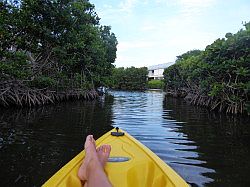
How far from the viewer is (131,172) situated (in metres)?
2.74

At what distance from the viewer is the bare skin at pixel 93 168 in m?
1.97

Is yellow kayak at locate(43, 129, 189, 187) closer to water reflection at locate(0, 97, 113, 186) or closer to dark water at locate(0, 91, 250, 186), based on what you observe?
dark water at locate(0, 91, 250, 186)

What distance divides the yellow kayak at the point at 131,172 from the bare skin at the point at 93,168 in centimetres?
8

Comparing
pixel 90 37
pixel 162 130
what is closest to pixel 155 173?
pixel 162 130

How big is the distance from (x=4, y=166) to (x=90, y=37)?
50.3 ft

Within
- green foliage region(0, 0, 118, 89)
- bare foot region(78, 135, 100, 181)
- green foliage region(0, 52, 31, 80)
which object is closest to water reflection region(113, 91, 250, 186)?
bare foot region(78, 135, 100, 181)

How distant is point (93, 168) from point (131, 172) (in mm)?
649

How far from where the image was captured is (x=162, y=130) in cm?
779

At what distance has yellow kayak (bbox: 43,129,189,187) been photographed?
231cm

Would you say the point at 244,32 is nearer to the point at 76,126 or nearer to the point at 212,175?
the point at 76,126

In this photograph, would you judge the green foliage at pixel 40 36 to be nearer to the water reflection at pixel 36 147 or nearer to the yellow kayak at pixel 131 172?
the water reflection at pixel 36 147

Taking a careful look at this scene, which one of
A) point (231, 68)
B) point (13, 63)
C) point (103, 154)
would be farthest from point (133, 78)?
point (103, 154)

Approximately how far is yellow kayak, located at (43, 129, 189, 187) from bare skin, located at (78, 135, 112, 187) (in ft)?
0.27

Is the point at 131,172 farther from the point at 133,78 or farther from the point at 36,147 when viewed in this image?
the point at 133,78
